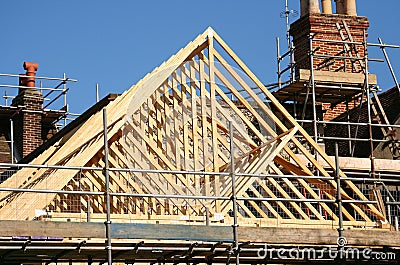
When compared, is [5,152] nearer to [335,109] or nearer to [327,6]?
[335,109]

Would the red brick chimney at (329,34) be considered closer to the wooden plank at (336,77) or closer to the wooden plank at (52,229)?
the wooden plank at (336,77)

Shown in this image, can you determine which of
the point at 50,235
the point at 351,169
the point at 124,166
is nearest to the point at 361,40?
the point at 351,169

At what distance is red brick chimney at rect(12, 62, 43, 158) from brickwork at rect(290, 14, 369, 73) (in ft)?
27.1

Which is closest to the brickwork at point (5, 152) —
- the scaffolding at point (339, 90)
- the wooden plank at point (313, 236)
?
the scaffolding at point (339, 90)

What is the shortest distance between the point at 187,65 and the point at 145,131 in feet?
5.53

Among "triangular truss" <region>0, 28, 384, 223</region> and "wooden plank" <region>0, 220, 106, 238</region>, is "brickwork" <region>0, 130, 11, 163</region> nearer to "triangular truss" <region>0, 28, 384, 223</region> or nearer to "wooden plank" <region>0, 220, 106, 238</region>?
"triangular truss" <region>0, 28, 384, 223</region>

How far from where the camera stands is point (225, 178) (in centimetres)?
2234

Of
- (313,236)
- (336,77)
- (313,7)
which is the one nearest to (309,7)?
(313,7)

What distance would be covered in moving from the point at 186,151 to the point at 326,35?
9485 mm

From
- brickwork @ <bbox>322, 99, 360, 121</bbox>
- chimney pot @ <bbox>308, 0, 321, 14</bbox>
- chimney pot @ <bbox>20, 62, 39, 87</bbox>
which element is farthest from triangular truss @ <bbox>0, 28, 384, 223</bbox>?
chimney pot @ <bbox>20, 62, 39, 87</bbox>

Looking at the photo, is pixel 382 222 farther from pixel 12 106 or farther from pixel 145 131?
pixel 12 106

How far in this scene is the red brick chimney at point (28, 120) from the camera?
1262 inches

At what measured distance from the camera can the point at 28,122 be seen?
3238 cm

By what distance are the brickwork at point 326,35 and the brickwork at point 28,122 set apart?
8270 mm
